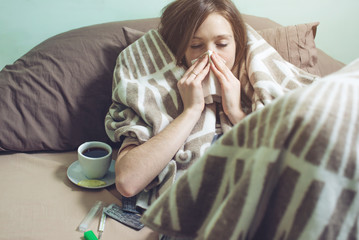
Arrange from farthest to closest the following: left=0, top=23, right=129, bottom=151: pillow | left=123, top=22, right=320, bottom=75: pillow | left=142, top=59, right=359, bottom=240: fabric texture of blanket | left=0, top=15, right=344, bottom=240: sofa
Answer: left=123, top=22, right=320, bottom=75: pillow
left=0, top=23, right=129, bottom=151: pillow
left=0, top=15, right=344, bottom=240: sofa
left=142, top=59, right=359, bottom=240: fabric texture of blanket

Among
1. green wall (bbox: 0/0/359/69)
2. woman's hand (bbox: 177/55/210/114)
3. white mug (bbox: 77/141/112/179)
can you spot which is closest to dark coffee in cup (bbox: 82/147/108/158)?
white mug (bbox: 77/141/112/179)

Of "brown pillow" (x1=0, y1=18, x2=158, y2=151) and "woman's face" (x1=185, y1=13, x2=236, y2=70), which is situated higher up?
"woman's face" (x1=185, y1=13, x2=236, y2=70)

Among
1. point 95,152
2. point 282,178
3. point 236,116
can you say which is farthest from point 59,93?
point 282,178

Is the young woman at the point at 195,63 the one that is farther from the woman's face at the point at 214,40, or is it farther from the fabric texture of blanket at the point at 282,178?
the fabric texture of blanket at the point at 282,178

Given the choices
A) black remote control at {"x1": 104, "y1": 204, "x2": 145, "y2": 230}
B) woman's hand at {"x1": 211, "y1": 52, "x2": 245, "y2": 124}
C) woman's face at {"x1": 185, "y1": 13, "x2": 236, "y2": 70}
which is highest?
woman's face at {"x1": 185, "y1": 13, "x2": 236, "y2": 70}

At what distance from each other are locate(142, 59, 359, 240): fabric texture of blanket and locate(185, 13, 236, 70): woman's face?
0.48 metres

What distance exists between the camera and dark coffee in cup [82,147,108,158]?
763 mm

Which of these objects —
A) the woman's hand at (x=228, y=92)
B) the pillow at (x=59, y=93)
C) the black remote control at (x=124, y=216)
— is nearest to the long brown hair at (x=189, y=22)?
the woman's hand at (x=228, y=92)

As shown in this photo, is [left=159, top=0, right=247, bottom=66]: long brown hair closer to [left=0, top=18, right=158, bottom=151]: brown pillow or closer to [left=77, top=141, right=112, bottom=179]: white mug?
[left=0, top=18, right=158, bottom=151]: brown pillow

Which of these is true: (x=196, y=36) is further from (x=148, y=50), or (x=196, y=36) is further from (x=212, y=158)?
(x=212, y=158)

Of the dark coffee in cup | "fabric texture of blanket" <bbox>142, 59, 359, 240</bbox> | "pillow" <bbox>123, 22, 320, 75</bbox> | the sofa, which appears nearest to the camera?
"fabric texture of blanket" <bbox>142, 59, 359, 240</bbox>

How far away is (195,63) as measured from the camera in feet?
2.82

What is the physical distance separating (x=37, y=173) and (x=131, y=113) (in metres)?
0.31

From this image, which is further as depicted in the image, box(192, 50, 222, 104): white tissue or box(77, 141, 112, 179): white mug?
box(192, 50, 222, 104): white tissue
